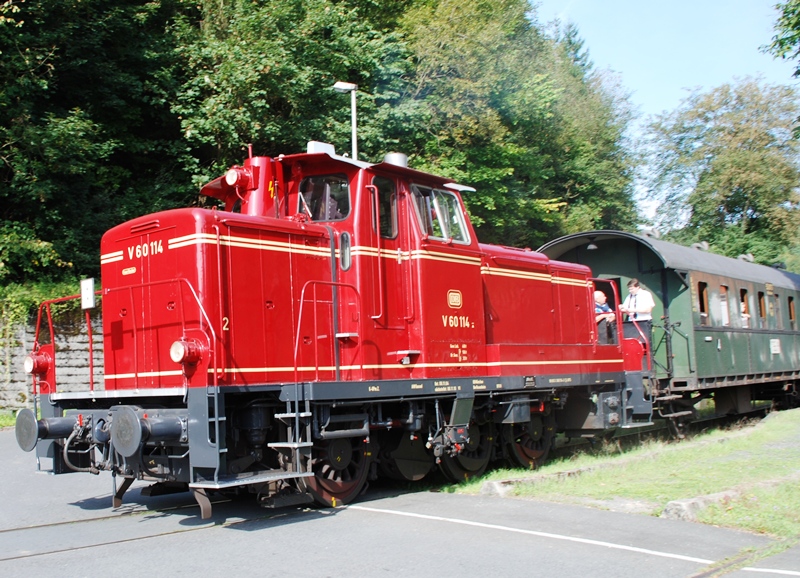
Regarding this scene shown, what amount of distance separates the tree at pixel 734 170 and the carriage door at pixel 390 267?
27073mm

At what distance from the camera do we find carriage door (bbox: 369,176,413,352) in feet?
→ 27.5

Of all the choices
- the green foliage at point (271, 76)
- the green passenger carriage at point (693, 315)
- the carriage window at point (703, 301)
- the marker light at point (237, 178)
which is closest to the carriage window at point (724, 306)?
the green passenger carriage at point (693, 315)

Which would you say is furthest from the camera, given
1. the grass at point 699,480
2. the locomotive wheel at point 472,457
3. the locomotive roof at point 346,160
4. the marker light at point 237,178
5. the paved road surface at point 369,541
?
the locomotive wheel at point 472,457

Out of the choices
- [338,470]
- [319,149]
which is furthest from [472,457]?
[319,149]

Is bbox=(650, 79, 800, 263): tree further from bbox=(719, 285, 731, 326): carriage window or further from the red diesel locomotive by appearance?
the red diesel locomotive

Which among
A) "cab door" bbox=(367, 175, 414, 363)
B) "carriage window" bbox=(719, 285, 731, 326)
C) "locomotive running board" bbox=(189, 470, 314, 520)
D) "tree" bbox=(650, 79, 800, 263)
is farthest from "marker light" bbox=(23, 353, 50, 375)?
"tree" bbox=(650, 79, 800, 263)

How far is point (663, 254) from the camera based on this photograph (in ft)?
44.3

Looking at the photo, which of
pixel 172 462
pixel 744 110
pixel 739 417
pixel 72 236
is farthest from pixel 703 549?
pixel 744 110

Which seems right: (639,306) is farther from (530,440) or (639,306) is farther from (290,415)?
(290,415)

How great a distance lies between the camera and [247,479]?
683 centimetres

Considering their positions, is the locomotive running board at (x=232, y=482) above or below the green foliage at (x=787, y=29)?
Result: below

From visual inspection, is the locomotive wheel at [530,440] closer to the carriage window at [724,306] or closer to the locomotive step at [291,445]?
the locomotive step at [291,445]

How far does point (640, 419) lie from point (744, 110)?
79.8 ft

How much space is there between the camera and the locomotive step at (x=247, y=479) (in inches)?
261
